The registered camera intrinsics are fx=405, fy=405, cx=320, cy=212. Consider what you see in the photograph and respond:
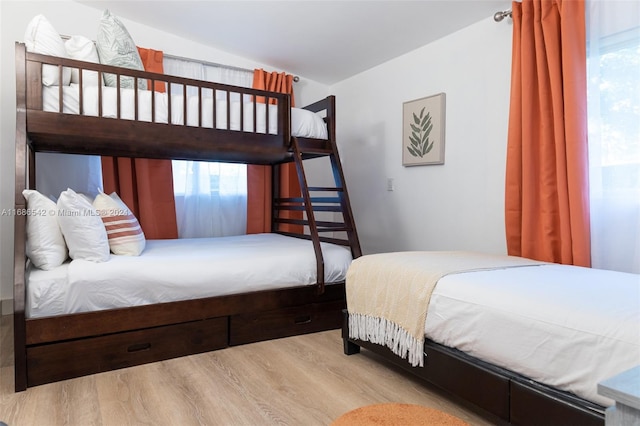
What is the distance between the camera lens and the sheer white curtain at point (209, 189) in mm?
3420

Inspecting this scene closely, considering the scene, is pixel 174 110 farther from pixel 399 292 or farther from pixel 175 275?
pixel 399 292

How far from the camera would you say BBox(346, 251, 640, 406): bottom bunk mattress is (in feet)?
3.52

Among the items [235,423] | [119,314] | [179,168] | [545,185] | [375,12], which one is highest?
[375,12]

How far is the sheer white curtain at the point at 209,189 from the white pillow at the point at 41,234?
1.49 meters

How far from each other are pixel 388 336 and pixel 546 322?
73 centimetres

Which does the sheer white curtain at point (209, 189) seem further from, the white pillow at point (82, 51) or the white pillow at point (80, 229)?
the white pillow at point (80, 229)

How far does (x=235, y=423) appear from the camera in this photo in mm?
1473

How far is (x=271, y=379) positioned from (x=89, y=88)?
5.78ft

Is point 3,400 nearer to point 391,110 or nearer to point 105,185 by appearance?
point 105,185

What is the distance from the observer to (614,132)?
202cm

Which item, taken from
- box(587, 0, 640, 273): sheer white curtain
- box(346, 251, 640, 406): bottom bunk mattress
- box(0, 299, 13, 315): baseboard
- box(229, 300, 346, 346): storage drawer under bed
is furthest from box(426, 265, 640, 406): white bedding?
box(0, 299, 13, 315): baseboard

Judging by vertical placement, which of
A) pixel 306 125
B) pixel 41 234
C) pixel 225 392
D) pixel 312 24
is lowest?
pixel 225 392

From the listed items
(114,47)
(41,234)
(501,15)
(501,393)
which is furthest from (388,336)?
(114,47)

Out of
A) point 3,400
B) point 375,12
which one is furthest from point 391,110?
point 3,400
